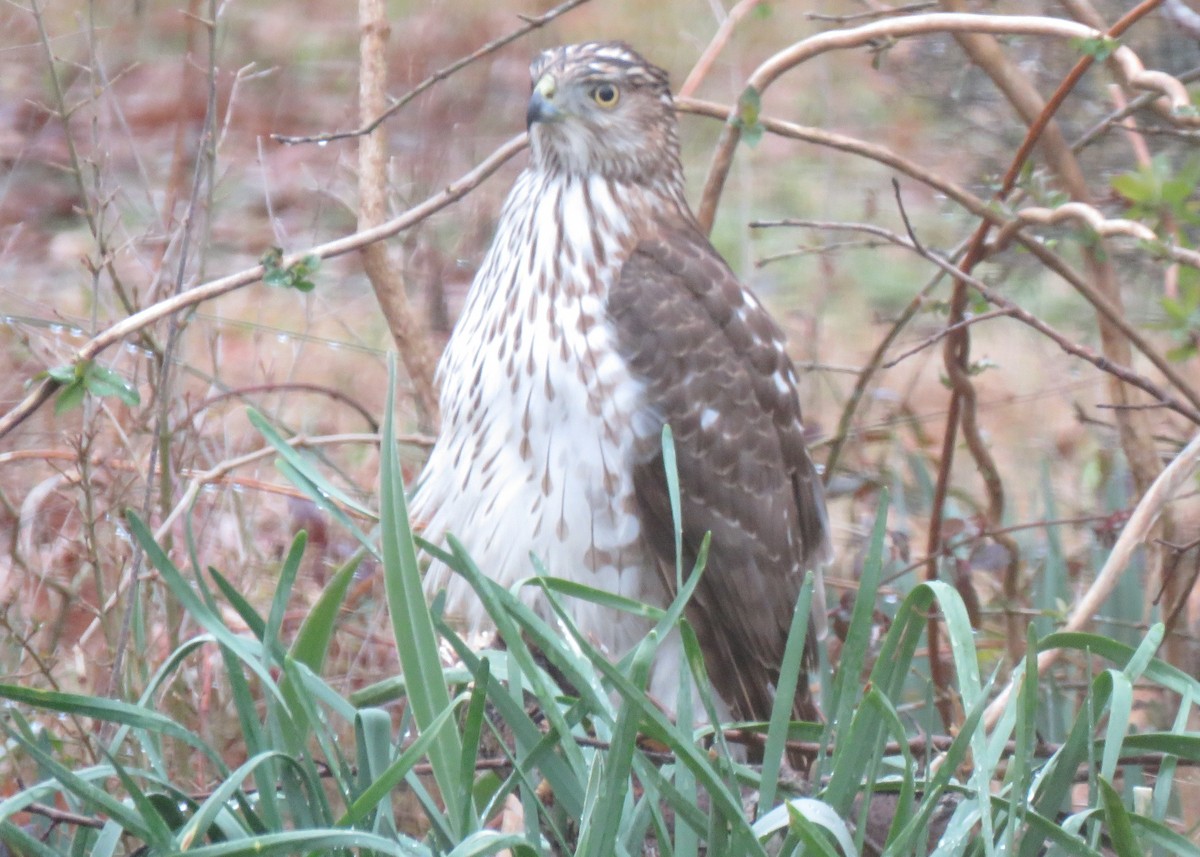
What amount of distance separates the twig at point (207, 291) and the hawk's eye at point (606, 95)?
0.56ft

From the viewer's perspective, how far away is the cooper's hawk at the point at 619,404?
8.68ft

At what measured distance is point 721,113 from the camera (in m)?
2.99

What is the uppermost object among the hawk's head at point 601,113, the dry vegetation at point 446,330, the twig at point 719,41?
the twig at point 719,41

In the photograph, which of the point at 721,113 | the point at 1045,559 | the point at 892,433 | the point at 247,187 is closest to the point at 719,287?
the point at 721,113

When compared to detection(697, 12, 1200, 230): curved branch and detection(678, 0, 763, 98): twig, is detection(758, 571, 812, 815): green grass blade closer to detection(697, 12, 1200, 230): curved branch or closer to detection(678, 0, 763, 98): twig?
detection(697, 12, 1200, 230): curved branch

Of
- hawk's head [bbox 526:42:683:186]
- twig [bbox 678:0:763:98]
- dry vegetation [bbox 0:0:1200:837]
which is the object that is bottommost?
dry vegetation [bbox 0:0:1200:837]

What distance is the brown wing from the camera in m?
2.72

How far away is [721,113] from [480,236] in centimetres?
166

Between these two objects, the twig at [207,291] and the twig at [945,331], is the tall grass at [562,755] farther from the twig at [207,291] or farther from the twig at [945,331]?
the twig at [945,331]

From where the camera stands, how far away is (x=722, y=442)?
2.85 metres

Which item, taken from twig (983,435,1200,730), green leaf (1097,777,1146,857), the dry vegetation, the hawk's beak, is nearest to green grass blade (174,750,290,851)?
the dry vegetation

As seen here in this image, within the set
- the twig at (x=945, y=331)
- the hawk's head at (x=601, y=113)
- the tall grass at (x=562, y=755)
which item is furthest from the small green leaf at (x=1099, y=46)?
the tall grass at (x=562, y=755)

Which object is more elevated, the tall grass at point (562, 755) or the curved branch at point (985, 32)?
the curved branch at point (985, 32)

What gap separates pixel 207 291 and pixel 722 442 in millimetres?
1049
